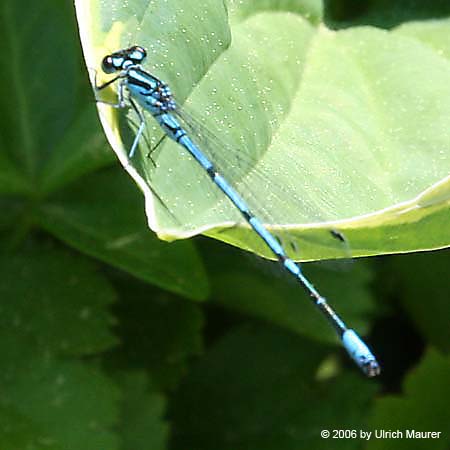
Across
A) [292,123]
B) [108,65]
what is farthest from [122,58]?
[292,123]

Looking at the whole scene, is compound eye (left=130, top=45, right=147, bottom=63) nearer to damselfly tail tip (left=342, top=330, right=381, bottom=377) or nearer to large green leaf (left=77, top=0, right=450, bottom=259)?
large green leaf (left=77, top=0, right=450, bottom=259)

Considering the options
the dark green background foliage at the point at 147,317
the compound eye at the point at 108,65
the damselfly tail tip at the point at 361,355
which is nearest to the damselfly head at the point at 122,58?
the compound eye at the point at 108,65

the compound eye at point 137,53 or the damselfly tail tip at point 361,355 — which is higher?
the compound eye at point 137,53

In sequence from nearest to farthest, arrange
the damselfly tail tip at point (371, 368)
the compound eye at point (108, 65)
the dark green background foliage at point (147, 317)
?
the compound eye at point (108, 65) → the damselfly tail tip at point (371, 368) → the dark green background foliage at point (147, 317)

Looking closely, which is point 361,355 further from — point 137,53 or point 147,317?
point 147,317

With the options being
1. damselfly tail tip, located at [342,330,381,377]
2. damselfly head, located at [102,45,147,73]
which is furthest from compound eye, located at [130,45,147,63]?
damselfly tail tip, located at [342,330,381,377]

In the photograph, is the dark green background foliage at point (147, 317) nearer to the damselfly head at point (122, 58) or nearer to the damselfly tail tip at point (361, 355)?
the damselfly tail tip at point (361, 355)
